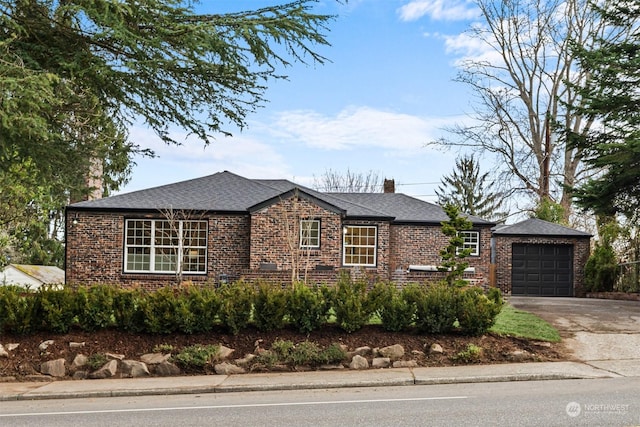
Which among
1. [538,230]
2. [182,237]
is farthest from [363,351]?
[538,230]

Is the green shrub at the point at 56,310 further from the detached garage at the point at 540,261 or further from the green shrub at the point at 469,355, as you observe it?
the detached garage at the point at 540,261

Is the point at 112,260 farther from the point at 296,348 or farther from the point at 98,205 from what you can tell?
the point at 296,348

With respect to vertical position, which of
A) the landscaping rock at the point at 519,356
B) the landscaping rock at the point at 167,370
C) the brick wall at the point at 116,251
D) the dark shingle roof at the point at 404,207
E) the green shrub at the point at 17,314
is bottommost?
the landscaping rock at the point at 167,370

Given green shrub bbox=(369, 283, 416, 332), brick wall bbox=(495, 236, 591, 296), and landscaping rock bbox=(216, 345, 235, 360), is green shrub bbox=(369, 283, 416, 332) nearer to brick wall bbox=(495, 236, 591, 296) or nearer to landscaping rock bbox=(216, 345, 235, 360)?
landscaping rock bbox=(216, 345, 235, 360)

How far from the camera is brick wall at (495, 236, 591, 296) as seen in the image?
94.8ft

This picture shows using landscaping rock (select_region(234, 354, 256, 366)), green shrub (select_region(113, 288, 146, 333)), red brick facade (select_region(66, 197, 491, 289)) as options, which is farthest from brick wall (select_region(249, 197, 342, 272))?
landscaping rock (select_region(234, 354, 256, 366))

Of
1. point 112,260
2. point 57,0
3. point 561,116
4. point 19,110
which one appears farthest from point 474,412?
point 561,116

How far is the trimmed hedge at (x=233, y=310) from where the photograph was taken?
42.0ft

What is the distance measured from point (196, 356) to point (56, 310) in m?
2.94

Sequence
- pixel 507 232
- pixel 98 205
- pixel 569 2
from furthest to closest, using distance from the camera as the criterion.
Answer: pixel 569 2 < pixel 507 232 < pixel 98 205

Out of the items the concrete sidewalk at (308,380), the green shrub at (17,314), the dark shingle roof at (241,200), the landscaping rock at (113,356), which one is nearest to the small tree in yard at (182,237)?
the dark shingle roof at (241,200)

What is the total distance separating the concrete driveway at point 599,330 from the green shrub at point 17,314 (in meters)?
10.3

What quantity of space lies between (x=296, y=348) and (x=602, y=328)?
757 cm

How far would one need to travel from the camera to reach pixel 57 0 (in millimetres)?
11688
